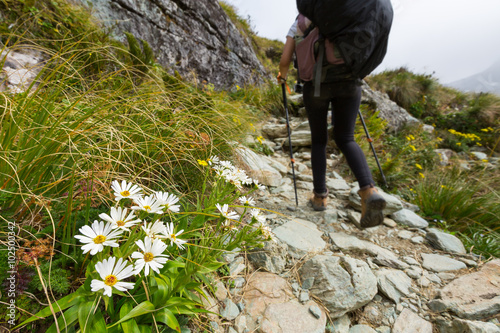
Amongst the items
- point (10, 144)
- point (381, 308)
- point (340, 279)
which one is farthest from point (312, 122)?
point (10, 144)

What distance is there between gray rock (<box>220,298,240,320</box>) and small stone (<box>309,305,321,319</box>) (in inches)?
17.3

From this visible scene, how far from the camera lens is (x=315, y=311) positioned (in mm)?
1265

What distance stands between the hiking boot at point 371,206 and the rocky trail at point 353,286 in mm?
218

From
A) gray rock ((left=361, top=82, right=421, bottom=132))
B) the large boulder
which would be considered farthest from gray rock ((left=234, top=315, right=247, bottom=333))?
gray rock ((left=361, top=82, right=421, bottom=132))

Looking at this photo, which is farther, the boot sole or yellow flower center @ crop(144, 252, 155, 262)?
the boot sole

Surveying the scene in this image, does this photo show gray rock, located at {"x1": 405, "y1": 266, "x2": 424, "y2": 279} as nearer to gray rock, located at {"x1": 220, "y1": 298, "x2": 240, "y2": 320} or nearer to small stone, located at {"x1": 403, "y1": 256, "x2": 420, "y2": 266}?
small stone, located at {"x1": 403, "y1": 256, "x2": 420, "y2": 266}

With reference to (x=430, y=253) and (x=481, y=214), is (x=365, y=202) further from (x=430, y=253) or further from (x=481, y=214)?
(x=481, y=214)

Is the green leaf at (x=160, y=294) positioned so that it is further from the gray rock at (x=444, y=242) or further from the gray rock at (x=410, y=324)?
the gray rock at (x=444, y=242)

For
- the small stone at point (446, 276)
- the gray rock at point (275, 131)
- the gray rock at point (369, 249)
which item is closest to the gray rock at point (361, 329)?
the gray rock at point (369, 249)

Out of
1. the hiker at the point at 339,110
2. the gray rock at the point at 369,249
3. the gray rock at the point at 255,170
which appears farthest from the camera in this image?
the gray rock at the point at 255,170

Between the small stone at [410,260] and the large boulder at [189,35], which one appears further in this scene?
the large boulder at [189,35]

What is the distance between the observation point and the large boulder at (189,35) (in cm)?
407

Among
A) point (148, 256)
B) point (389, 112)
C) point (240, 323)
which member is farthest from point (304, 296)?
point (389, 112)

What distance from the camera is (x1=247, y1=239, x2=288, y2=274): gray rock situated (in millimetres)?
1514
